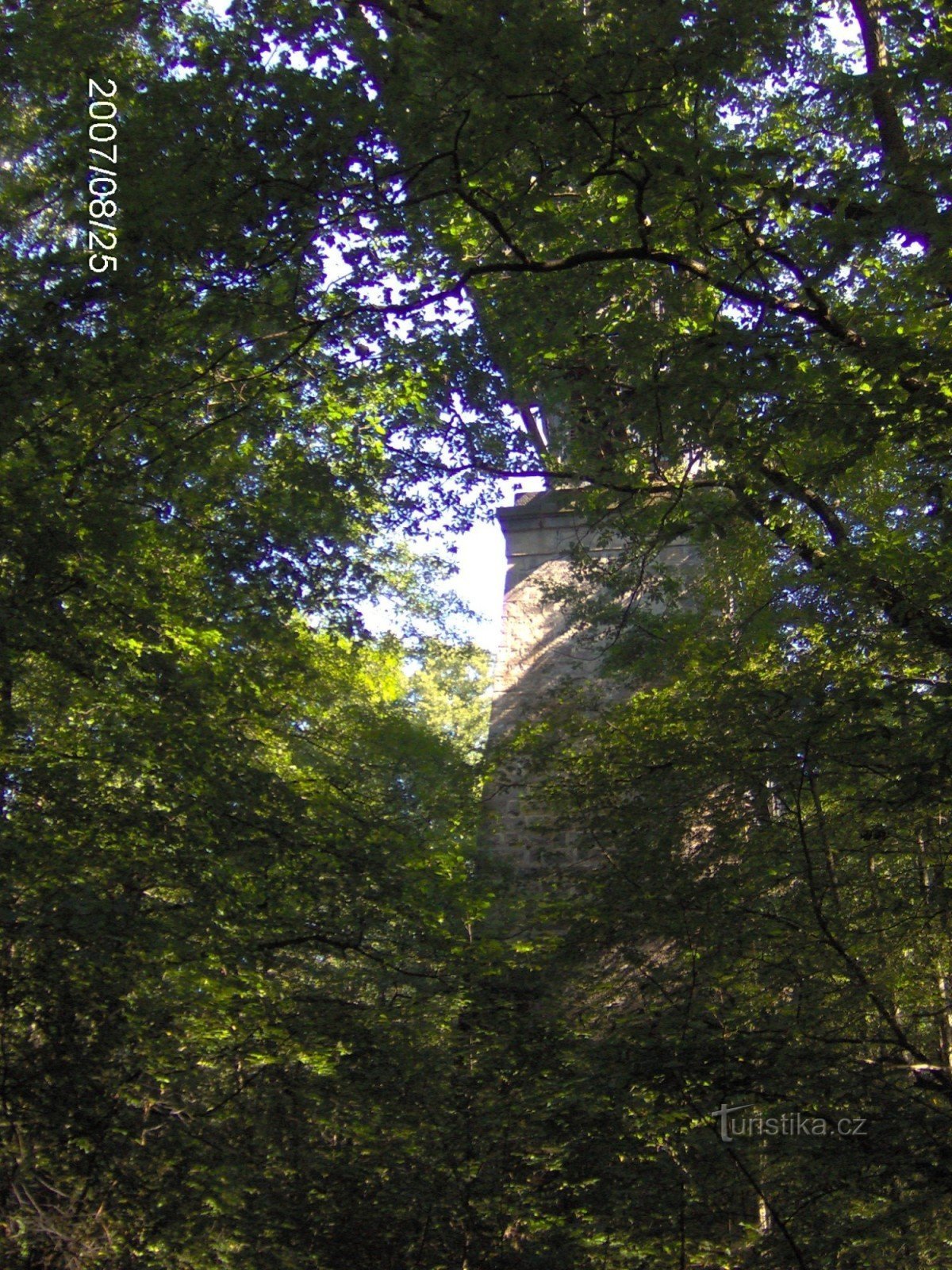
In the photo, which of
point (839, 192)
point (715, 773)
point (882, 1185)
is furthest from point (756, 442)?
point (882, 1185)

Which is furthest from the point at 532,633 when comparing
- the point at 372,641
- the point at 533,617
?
the point at 372,641

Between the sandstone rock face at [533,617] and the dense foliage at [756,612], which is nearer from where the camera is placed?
the dense foliage at [756,612]

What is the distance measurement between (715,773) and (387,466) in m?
3.32

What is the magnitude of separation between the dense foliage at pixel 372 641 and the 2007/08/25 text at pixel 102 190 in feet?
0.36

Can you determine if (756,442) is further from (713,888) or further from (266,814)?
(266,814)

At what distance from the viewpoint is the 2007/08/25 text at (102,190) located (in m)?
5.52

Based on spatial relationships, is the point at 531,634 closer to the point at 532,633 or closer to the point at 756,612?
the point at 532,633

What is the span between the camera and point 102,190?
5.86 meters

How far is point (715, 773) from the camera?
7.00 m

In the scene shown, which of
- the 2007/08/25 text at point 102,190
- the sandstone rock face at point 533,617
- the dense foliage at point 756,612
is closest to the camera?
the dense foliage at point 756,612

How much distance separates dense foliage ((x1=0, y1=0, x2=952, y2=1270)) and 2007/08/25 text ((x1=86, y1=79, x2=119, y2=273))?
108 mm

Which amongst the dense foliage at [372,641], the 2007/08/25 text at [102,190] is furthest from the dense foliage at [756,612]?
the 2007/08/25 text at [102,190]

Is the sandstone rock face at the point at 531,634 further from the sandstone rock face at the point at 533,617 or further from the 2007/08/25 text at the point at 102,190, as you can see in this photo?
the 2007/08/25 text at the point at 102,190

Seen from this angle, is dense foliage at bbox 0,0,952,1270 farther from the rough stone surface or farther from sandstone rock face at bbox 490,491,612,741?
sandstone rock face at bbox 490,491,612,741
